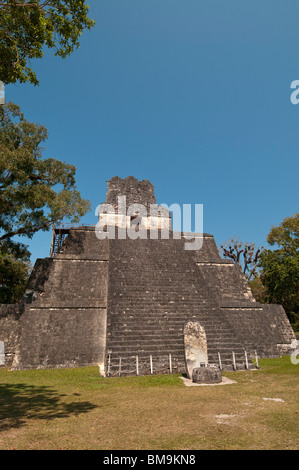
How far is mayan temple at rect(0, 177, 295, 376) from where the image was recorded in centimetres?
984

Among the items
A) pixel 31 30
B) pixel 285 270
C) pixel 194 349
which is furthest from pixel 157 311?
pixel 285 270

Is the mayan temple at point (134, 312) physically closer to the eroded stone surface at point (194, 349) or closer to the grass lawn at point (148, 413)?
the eroded stone surface at point (194, 349)

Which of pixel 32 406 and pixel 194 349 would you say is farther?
pixel 194 349

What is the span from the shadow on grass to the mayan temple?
8.48 feet

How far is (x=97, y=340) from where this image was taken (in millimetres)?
10945

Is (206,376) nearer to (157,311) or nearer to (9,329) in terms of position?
(157,311)

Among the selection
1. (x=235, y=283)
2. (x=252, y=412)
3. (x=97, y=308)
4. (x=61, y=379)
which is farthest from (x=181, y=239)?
(x=252, y=412)

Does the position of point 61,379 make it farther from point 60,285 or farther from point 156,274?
point 156,274

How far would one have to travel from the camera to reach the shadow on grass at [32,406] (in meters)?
4.72

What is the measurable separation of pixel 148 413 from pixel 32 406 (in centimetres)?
240

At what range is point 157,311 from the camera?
37.5 feet

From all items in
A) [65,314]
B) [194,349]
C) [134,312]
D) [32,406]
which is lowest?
[32,406]

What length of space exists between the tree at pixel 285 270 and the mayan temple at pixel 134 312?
6166 millimetres
